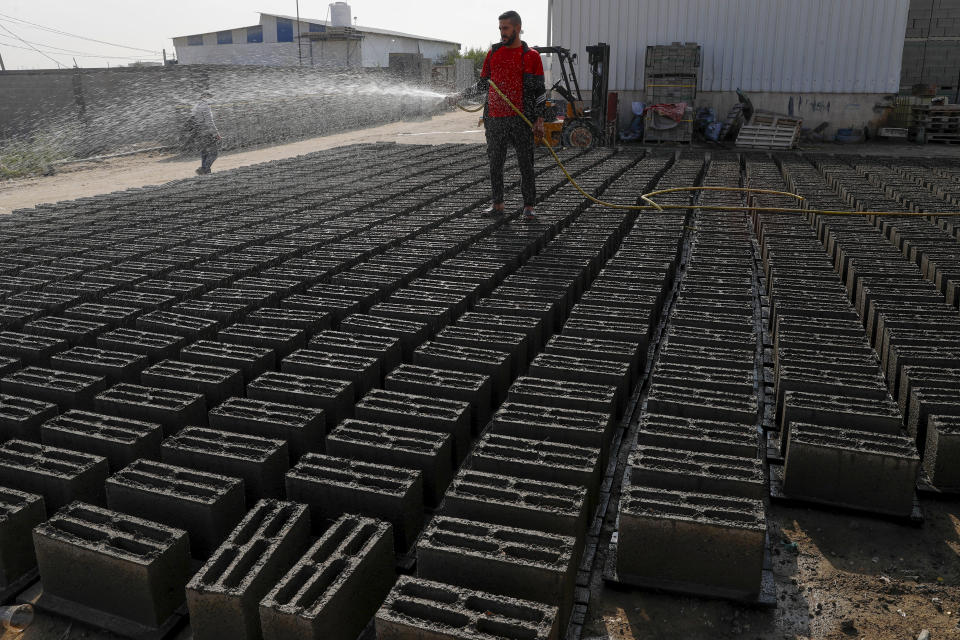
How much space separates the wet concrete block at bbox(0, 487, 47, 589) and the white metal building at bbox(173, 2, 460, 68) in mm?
48215

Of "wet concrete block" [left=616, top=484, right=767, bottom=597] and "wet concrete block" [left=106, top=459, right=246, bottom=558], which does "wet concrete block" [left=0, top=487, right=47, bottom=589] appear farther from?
"wet concrete block" [left=616, top=484, right=767, bottom=597]

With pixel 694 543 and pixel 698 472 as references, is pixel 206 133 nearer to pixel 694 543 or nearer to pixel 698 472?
pixel 698 472

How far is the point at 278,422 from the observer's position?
3.45 m

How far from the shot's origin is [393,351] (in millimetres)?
4426

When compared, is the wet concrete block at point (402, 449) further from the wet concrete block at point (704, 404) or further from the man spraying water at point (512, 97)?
the man spraying water at point (512, 97)

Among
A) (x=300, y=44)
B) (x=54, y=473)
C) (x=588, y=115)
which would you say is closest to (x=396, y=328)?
(x=54, y=473)

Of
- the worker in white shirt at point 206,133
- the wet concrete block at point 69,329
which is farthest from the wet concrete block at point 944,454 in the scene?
the worker in white shirt at point 206,133

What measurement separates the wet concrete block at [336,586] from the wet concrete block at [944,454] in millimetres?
2484

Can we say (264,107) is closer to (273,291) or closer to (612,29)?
(612,29)

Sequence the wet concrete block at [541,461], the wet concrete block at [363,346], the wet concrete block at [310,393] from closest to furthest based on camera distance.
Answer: the wet concrete block at [541,461]
the wet concrete block at [310,393]
the wet concrete block at [363,346]

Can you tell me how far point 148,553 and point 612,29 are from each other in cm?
2134

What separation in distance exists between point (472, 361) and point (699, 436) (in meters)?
1.37

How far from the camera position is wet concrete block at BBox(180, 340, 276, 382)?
4.17 m

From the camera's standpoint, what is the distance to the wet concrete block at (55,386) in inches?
152
